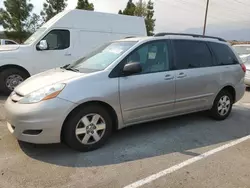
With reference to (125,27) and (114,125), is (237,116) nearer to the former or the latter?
(114,125)

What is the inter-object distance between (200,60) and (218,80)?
57cm

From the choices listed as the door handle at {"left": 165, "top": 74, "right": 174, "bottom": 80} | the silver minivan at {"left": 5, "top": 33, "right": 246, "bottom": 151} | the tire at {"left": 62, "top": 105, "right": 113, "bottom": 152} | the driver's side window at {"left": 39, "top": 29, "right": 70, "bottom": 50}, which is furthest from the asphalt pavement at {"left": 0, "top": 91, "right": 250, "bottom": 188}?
the driver's side window at {"left": 39, "top": 29, "right": 70, "bottom": 50}

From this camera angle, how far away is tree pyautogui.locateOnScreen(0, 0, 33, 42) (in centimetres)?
3077

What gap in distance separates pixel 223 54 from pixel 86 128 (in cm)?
338

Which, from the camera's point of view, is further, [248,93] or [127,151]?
[248,93]

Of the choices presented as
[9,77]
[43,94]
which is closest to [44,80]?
[43,94]

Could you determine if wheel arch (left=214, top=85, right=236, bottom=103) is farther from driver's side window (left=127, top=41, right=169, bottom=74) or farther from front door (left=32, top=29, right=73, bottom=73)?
front door (left=32, top=29, right=73, bottom=73)

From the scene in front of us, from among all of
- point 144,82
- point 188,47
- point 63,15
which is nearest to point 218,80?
point 188,47

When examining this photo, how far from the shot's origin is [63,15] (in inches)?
312

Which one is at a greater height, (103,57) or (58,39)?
(58,39)

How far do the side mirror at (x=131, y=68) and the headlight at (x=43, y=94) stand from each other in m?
0.95

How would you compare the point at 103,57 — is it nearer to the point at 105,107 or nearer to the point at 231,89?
the point at 105,107

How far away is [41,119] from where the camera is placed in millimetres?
3359

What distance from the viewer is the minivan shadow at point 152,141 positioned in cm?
356
